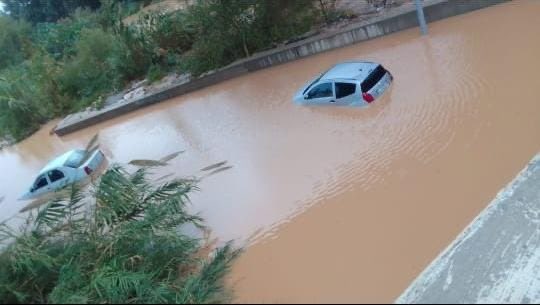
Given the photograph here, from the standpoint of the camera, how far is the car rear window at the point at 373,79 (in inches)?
463

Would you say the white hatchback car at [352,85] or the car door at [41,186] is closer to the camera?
the white hatchback car at [352,85]

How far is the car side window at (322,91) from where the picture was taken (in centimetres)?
1226

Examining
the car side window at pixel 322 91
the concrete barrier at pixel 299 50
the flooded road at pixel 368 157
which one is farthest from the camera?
the concrete barrier at pixel 299 50

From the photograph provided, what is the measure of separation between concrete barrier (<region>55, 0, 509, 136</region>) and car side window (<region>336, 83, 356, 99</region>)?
5666 millimetres

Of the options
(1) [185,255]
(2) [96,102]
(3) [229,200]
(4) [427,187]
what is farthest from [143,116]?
(4) [427,187]

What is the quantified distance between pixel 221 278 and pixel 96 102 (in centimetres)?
1628

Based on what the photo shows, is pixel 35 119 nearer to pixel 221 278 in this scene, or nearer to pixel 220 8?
pixel 220 8

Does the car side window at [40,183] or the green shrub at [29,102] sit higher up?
the green shrub at [29,102]

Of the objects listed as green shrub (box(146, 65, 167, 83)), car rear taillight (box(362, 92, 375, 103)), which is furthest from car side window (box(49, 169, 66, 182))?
car rear taillight (box(362, 92, 375, 103))

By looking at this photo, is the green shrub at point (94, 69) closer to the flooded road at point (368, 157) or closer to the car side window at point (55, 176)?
the flooded road at point (368, 157)

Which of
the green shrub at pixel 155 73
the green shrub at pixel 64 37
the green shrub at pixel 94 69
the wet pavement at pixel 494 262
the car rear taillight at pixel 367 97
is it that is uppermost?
the green shrub at pixel 64 37

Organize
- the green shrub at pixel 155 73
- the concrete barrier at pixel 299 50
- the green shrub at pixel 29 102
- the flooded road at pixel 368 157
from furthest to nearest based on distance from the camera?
1. the green shrub at pixel 29 102
2. the green shrub at pixel 155 73
3. the concrete barrier at pixel 299 50
4. the flooded road at pixel 368 157

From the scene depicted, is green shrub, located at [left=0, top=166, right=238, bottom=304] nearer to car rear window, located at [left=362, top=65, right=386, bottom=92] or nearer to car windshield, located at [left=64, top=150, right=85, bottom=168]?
car windshield, located at [left=64, top=150, right=85, bottom=168]

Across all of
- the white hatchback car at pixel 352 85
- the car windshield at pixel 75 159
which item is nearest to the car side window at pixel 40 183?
the car windshield at pixel 75 159
